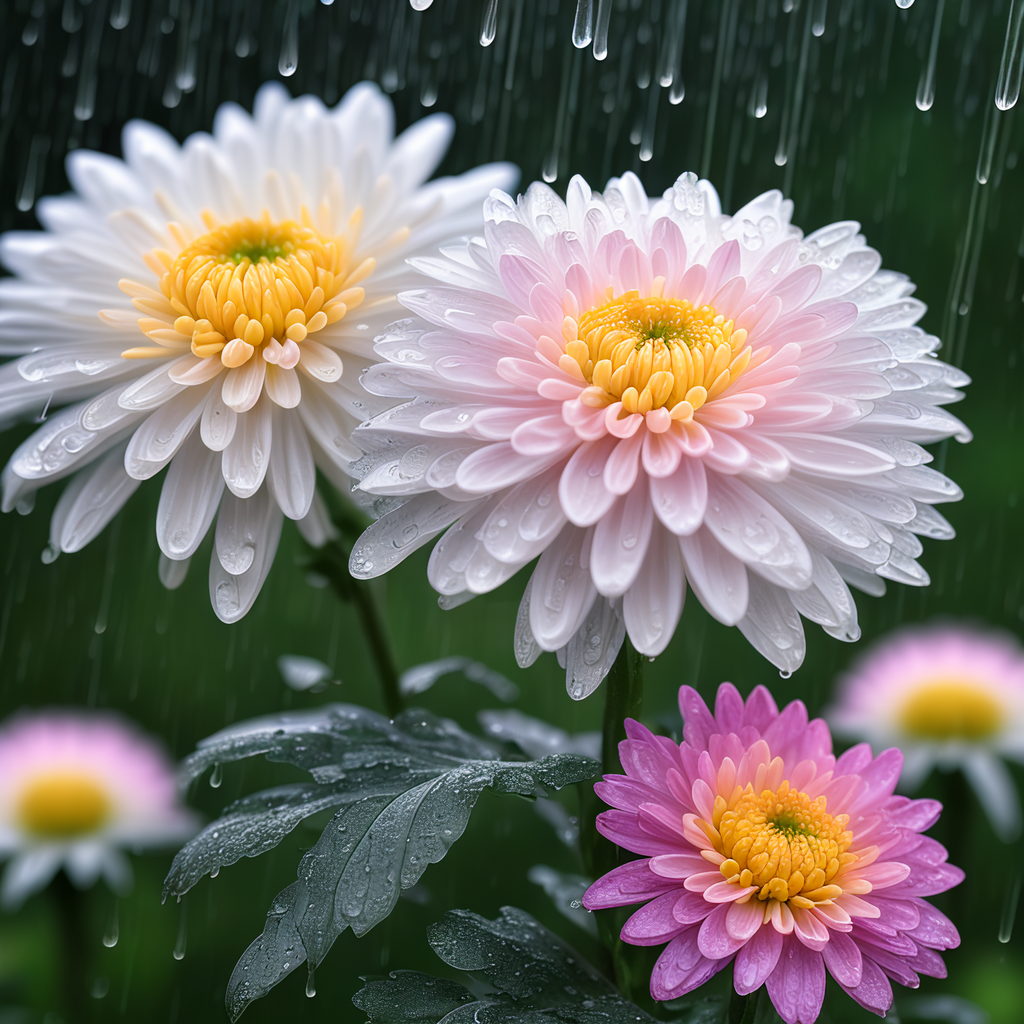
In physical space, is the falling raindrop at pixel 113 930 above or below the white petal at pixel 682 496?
below

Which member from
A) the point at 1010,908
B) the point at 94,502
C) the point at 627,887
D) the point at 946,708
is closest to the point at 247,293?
the point at 94,502

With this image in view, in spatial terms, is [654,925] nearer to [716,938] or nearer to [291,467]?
[716,938]

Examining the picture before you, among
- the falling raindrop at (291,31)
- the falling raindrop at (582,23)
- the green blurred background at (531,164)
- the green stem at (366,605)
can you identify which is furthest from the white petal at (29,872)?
the falling raindrop at (291,31)

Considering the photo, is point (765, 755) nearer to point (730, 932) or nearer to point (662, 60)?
point (730, 932)

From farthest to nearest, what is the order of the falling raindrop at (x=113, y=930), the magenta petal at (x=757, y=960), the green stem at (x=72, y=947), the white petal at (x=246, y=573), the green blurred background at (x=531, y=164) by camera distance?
the green blurred background at (x=531, y=164) < the falling raindrop at (x=113, y=930) < the green stem at (x=72, y=947) < the white petal at (x=246, y=573) < the magenta petal at (x=757, y=960)

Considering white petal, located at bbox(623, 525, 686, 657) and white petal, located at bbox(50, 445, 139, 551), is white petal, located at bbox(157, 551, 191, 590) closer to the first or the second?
white petal, located at bbox(50, 445, 139, 551)

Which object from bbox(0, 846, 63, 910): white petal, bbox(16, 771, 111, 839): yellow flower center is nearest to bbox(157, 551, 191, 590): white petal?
bbox(0, 846, 63, 910): white petal

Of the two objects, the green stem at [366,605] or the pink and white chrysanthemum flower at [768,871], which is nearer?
the pink and white chrysanthemum flower at [768,871]

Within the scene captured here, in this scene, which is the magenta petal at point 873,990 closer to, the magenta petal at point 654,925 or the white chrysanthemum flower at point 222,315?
the magenta petal at point 654,925
